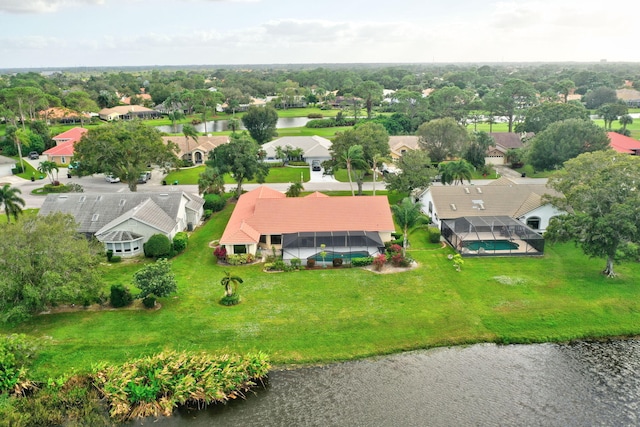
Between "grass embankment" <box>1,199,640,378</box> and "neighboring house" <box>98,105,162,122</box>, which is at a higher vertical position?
"neighboring house" <box>98,105,162,122</box>

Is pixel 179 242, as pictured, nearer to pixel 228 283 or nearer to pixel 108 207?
pixel 108 207

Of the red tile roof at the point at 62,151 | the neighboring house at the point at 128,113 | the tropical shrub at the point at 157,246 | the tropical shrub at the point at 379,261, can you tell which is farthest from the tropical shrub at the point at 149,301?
the neighboring house at the point at 128,113

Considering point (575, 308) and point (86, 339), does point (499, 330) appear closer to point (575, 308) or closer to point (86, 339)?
point (575, 308)

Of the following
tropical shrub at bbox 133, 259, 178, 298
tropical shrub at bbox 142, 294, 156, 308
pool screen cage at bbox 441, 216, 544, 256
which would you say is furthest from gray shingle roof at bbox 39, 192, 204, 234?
pool screen cage at bbox 441, 216, 544, 256

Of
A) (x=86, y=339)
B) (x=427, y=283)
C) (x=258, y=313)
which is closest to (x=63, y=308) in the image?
(x=86, y=339)

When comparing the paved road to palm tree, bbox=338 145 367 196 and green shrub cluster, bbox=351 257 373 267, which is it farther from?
green shrub cluster, bbox=351 257 373 267

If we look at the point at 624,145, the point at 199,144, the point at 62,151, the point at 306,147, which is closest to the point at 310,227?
the point at 306,147
